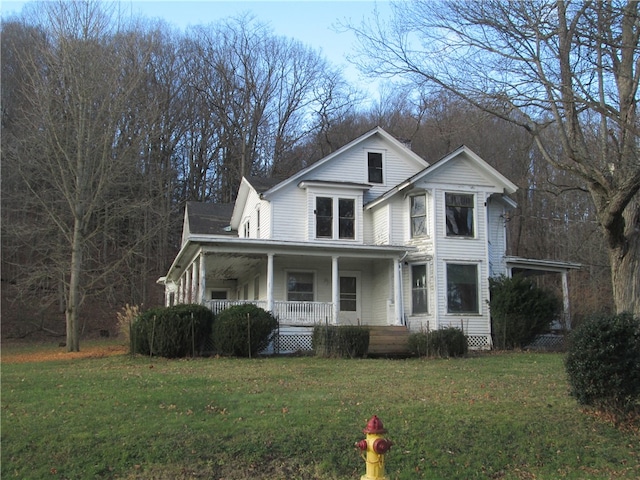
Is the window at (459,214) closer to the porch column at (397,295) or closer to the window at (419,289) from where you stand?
the window at (419,289)

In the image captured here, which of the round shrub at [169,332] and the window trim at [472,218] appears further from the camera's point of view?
the window trim at [472,218]

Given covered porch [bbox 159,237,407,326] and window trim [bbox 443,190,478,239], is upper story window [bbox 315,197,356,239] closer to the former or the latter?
covered porch [bbox 159,237,407,326]

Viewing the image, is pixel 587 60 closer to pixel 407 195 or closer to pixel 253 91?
pixel 407 195

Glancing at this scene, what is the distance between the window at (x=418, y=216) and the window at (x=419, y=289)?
3.86 ft

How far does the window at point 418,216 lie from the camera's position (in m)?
20.2

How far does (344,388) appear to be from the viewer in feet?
34.5

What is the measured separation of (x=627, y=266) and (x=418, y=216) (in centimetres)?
1043

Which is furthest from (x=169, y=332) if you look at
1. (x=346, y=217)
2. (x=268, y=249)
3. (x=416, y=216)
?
(x=416, y=216)

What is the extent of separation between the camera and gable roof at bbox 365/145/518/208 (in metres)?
19.7

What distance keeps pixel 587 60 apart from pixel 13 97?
33292 millimetres

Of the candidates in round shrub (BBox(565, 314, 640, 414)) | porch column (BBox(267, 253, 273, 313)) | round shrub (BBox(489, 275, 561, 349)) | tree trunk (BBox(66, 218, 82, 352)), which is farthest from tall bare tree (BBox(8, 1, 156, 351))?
round shrub (BBox(565, 314, 640, 414))

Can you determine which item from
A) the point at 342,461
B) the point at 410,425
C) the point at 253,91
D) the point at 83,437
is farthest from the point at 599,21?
the point at 253,91

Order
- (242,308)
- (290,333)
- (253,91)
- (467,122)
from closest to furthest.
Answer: (467,122) → (242,308) → (290,333) → (253,91)

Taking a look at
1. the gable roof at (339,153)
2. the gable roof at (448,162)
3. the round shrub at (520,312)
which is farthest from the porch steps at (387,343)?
the gable roof at (339,153)
